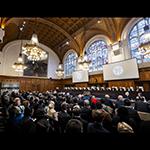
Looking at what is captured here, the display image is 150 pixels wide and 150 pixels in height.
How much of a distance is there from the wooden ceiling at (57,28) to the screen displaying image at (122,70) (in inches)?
117

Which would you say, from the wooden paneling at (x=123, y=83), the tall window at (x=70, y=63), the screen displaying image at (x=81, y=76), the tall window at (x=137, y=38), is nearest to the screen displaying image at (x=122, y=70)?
the wooden paneling at (x=123, y=83)

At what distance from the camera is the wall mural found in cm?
1961

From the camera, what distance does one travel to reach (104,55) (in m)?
14.1

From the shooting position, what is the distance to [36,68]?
20.3 m

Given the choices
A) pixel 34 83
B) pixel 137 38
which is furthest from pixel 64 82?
pixel 137 38

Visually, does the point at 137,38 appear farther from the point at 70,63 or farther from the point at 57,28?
the point at 70,63

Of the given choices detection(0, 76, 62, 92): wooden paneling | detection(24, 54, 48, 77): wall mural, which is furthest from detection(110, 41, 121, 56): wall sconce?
detection(24, 54, 48, 77): wall mural

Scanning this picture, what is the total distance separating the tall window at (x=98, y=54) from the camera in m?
14.1

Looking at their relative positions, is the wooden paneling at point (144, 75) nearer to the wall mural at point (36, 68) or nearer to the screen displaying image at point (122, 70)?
the screen displaying image at point (122, 70)

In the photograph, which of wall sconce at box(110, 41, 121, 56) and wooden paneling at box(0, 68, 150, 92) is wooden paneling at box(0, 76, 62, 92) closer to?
wooden paneling at box(0, 68, 150, 92)

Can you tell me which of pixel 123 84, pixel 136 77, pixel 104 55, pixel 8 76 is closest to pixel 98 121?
pixel 136 77
